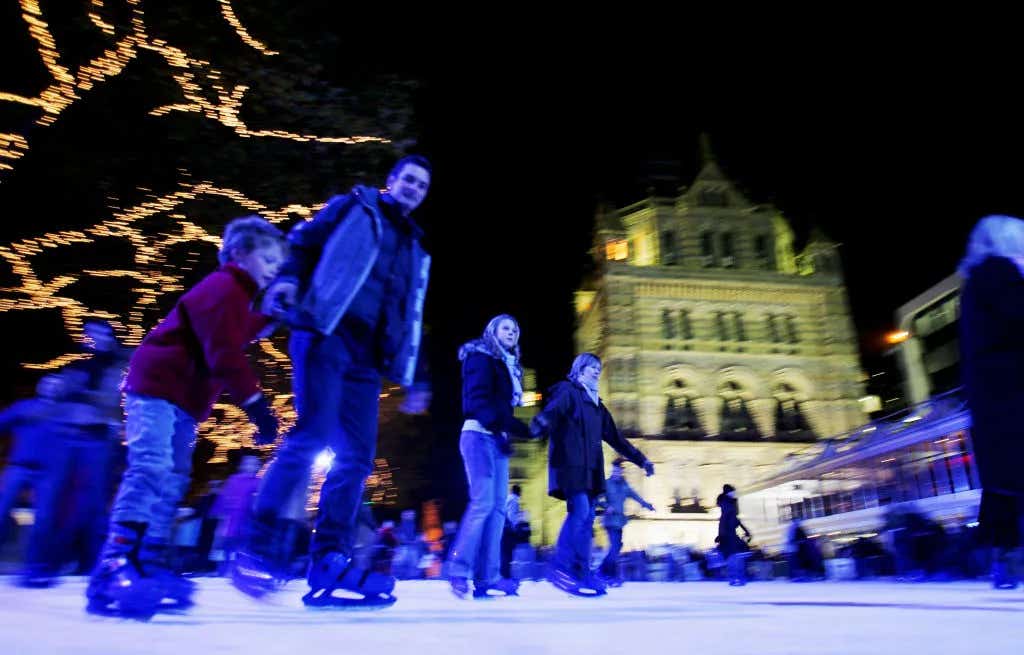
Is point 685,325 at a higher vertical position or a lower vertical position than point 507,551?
higher

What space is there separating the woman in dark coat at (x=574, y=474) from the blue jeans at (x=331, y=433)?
1965mm

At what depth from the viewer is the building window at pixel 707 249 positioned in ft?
124

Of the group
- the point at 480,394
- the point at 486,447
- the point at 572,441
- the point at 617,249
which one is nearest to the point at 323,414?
the point at 480,394

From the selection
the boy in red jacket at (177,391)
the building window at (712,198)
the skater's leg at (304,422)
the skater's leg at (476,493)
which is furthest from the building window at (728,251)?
the boy in red jacket at (177,391)

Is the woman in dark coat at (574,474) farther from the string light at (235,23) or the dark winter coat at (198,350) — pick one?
the string light at (235,23)

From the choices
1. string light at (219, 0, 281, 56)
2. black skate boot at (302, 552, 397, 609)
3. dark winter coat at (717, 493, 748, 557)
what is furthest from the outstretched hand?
dark winter coat at (717, 493, 748, 557)

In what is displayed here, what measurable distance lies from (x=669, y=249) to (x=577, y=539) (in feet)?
113

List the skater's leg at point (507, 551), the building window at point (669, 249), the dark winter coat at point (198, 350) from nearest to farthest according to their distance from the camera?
the dark winter coat at point (198, 350), the skater's leg at point (507, 551), the building window at point (669, 249)

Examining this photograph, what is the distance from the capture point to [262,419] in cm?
275

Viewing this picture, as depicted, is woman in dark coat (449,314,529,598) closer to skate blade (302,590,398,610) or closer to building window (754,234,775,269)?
skate blade (302,590,398,610)

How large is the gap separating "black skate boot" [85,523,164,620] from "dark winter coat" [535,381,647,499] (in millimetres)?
2760

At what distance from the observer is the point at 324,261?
291cm

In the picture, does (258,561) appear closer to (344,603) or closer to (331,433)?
(344,603)

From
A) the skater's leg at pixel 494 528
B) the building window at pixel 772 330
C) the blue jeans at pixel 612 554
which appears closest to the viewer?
the skater's leg at pixel 494 528
